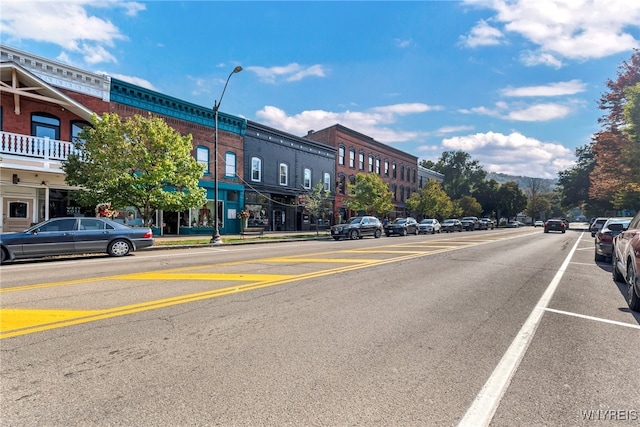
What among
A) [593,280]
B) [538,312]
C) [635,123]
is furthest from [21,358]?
[635,123]

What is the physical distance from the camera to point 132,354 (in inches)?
150

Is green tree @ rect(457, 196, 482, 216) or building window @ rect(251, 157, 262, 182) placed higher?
building window @ rect(251, 157, 262, 182)

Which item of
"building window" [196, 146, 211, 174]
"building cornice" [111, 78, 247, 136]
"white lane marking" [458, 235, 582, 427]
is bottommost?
"white lane marking" [458, 235, 582, 427]

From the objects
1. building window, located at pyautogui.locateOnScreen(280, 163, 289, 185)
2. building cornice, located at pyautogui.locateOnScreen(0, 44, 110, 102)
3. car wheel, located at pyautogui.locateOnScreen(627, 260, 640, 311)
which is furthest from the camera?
building window, located at pyautogui.locateOnScreen(280, 163, 289, 185)

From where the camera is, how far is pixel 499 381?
10.8ft

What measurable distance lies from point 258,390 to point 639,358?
13.7 ft

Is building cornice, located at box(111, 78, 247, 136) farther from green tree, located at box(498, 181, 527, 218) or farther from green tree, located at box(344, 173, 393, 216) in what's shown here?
green tree, located at box(498, 181, 527, 218)

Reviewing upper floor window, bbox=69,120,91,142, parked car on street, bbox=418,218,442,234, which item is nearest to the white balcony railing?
upper floor window, bbox=69,120,91,142

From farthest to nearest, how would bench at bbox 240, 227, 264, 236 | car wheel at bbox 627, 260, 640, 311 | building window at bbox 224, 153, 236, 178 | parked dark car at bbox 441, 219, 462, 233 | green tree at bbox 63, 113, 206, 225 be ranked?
1. parked dark car at bbox 441, 219, 462, 233
2. building window at bbox 224, 153, 236, 178
3. bench at bbox 240, 227, 264, 236
4. green tree at bbox 63, 113, 206, 225
5. car wheel at bbox 627, 260, 640, 311

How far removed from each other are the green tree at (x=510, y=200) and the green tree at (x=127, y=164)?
239 ft

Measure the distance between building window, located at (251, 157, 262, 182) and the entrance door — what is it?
1509 cm

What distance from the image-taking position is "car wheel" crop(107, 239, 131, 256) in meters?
13.1

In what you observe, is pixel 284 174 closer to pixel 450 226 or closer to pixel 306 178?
pixel 306 178

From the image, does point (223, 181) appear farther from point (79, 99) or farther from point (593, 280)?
point (593, 280)
